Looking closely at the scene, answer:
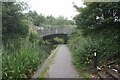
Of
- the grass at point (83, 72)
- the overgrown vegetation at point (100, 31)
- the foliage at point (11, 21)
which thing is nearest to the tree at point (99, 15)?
the overgrown vegetation at point (100, 31)

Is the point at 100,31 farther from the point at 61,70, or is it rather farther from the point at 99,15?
the point at 61,70

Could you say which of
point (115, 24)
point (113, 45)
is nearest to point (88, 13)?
point (115, 24)

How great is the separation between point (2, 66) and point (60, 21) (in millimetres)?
41833

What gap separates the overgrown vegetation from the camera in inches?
356

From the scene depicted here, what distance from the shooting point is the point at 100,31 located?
10836mm

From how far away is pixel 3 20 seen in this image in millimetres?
14367

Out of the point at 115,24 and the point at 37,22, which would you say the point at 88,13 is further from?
the point at 37,22

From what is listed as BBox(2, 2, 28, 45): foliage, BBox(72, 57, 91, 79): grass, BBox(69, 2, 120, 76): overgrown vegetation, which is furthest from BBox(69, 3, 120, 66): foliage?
BBox(2, 2, 28, 45): foliage

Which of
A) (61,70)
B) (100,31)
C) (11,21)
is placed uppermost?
(11,21)

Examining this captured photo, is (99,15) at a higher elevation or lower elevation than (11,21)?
higher

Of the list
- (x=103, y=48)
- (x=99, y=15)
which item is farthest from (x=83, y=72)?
(x=99, y=15)

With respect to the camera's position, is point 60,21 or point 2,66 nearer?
point 2,66

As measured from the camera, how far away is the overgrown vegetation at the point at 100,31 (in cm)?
905

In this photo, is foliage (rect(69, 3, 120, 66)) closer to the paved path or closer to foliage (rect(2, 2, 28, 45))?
the paved path
